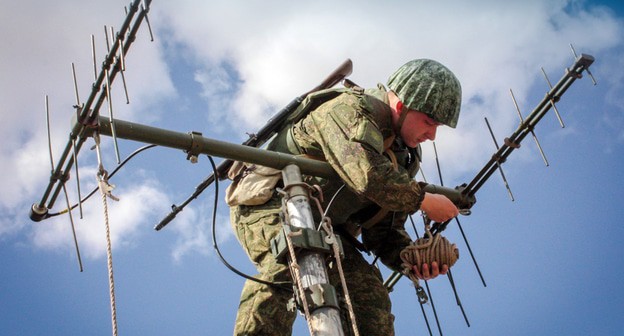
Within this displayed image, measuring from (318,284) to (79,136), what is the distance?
5.87ft

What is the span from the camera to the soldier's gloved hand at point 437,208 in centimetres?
567

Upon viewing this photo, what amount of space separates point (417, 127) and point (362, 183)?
0.92 meters

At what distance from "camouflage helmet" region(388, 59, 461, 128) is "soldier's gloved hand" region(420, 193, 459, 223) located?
22.9 inches

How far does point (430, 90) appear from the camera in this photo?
5.68m

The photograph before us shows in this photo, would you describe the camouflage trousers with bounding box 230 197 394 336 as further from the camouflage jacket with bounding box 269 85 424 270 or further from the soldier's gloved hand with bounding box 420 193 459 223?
the soldier's gloved hand with bounding box 420 193 459 223

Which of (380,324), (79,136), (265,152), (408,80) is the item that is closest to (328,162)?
(265,152)

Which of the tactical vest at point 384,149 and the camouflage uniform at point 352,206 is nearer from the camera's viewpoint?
the camouflage uniform at point 352,206

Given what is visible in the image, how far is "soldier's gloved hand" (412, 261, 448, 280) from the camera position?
5.63 m

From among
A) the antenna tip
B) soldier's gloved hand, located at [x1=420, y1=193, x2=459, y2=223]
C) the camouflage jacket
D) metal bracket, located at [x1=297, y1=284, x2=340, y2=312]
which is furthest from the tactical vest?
the antenna tip

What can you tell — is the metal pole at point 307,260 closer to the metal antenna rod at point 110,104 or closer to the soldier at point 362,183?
the soldier at point 362,183

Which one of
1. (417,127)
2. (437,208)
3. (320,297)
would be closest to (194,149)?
(320,297)

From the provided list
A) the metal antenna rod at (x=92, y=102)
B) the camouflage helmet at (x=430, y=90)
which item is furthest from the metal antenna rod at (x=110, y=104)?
the camouflage helmet at (x=430, y=90)

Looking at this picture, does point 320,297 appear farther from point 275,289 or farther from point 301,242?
point 275,289

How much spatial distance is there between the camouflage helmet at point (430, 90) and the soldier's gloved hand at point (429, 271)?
109 cm
